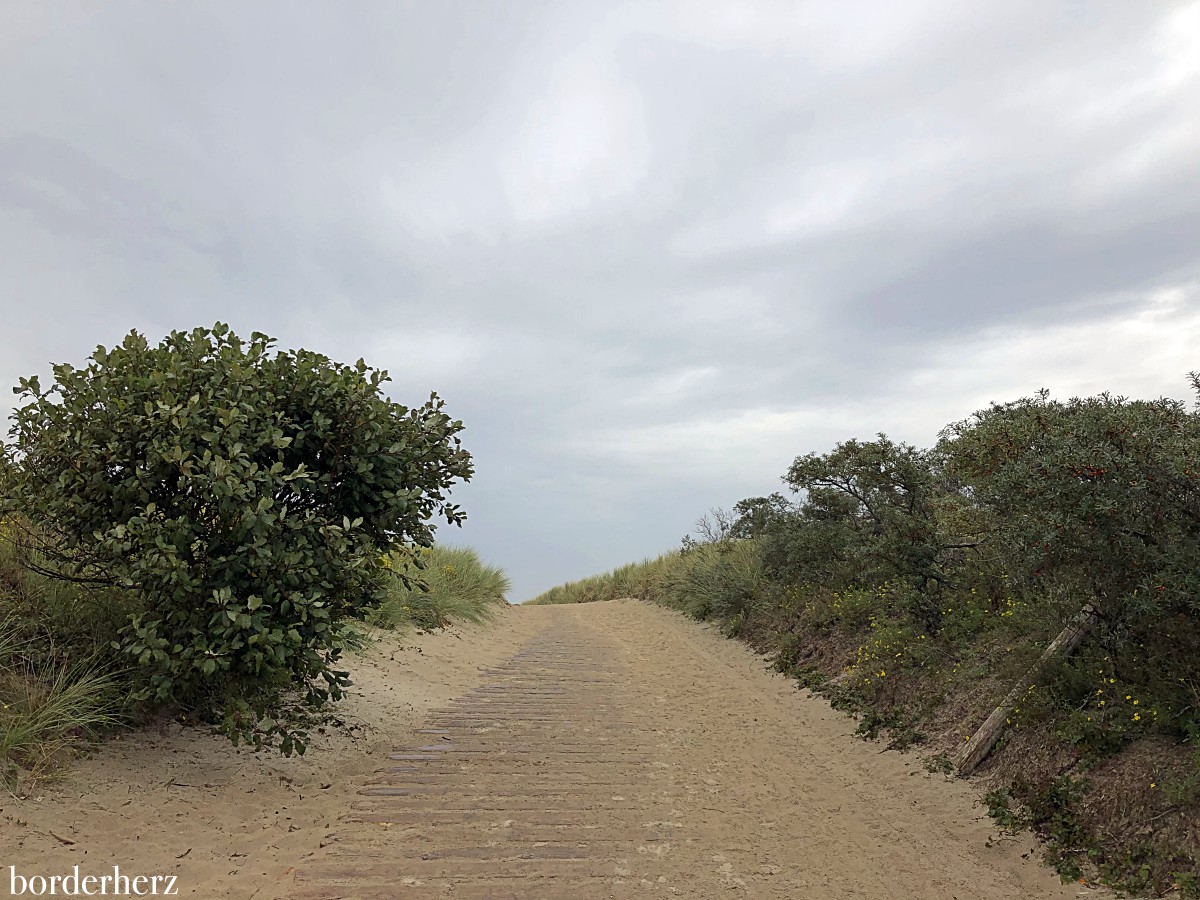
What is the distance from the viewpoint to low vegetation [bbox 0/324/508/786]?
5.34 m

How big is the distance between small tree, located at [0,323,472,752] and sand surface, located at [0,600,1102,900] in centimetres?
61

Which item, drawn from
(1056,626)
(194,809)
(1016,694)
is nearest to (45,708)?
(194,809)

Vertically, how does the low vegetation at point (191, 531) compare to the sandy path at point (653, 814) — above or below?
above

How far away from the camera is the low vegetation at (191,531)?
5.34 metres

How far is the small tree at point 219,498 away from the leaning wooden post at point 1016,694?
5.33 m

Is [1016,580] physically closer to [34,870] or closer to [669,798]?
[669,798]

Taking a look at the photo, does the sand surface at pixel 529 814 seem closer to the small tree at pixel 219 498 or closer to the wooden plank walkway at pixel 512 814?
the wooden plank walkway at pixel 512 814

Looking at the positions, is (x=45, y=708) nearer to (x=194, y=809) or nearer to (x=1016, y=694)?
(x=194, y=809)

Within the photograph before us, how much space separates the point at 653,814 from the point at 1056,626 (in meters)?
4.24

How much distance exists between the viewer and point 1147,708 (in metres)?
5.46

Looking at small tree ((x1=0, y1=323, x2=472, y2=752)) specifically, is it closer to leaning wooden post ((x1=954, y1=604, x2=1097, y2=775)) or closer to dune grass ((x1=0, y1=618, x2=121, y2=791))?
dune grass ((x1=0, y1=618, x2=121, y2=791))

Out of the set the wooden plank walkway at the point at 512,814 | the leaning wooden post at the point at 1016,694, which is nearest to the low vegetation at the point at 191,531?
the wooden plank walkway at the point at 512,814

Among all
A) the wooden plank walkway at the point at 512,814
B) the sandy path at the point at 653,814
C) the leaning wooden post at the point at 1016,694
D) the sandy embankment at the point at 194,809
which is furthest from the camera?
the leaning wooden post at the point at 1016,694

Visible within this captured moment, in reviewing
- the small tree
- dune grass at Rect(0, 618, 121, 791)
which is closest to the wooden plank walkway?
the small tree
